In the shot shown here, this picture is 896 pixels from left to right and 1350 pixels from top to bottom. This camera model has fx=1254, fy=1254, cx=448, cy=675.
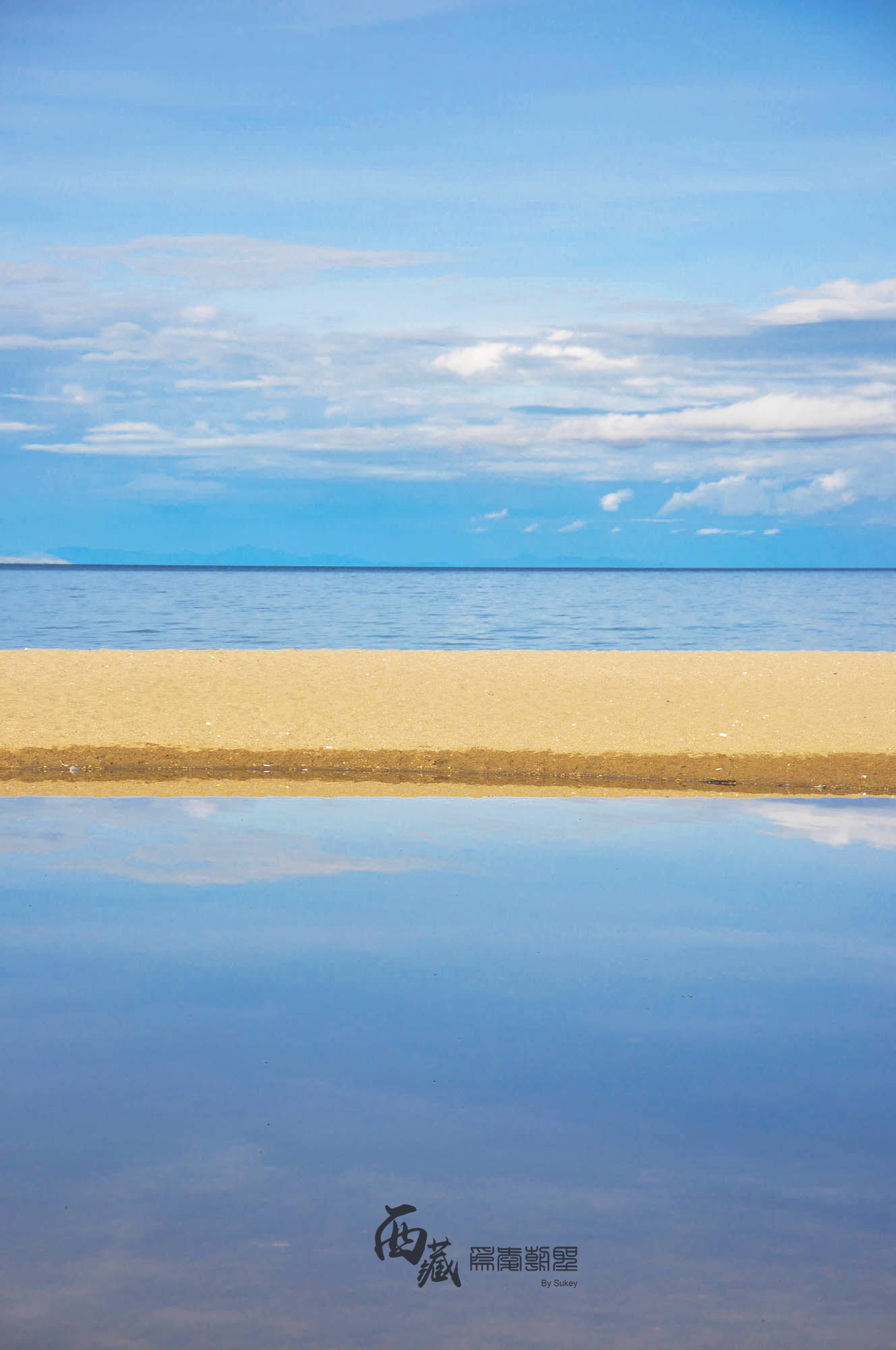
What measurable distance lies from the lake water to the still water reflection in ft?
93.8

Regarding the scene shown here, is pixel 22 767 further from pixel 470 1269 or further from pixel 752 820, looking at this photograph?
pixel 470 1269

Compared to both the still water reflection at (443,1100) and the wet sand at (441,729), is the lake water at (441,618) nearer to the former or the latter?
the wet sand at (441,729)

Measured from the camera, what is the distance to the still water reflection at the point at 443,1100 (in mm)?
4379

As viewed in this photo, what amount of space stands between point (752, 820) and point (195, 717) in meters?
8.78

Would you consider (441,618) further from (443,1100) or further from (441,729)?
(443,1100)

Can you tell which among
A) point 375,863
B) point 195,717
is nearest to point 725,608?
point 195,717

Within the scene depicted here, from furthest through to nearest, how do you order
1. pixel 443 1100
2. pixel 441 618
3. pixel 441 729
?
pixel 441 618
pixel 441 729
pixel 443 1100

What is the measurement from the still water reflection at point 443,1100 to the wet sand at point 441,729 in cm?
414

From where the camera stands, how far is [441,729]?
17297 millimetres

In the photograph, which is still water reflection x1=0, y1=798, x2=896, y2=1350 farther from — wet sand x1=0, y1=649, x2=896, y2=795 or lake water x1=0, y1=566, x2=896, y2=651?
lake water x1=0, y1=566, x2=896, y2=651

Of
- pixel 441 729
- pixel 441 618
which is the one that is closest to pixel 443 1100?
pixel 441 729

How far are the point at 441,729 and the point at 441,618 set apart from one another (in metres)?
37.6

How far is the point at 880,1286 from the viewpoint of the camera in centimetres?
447

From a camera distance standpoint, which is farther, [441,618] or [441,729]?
[441,618]
